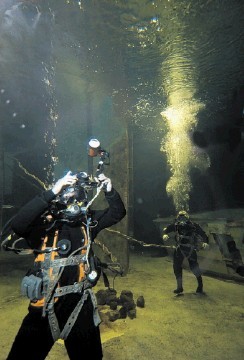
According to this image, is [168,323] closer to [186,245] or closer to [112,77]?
[186,245]

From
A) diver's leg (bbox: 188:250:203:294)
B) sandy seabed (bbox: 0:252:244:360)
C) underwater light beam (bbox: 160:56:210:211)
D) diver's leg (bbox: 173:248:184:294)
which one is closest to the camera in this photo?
sandy seabed (bbox: 0:252:244:360)

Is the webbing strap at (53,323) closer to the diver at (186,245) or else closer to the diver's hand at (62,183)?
the diver's hand at (62,183)

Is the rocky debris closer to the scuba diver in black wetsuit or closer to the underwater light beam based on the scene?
the scuba diver in black wetsuit

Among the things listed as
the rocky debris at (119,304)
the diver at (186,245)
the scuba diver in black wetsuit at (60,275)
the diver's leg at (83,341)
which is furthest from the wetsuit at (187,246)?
the diver's leg at (83,341)

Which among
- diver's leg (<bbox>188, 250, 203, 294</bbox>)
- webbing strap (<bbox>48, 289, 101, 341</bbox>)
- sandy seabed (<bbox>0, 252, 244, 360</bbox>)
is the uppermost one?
diver's leg (<bbox>188, 250, 203, 294</bbox>)

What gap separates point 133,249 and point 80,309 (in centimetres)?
1012

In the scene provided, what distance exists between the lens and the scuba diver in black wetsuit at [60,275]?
2.23 meters

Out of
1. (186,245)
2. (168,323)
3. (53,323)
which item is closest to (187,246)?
(186,245)

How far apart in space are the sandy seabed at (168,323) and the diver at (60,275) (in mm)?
1724

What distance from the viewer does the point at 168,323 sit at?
15.5ft

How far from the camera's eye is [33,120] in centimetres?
1297

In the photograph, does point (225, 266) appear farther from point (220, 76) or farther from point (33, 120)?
point (33, 120)

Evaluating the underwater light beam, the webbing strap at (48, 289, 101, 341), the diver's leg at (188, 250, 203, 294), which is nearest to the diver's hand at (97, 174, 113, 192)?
the webbing strap at (48, 289, 101, 341)

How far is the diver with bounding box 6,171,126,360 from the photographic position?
7.32 ft
